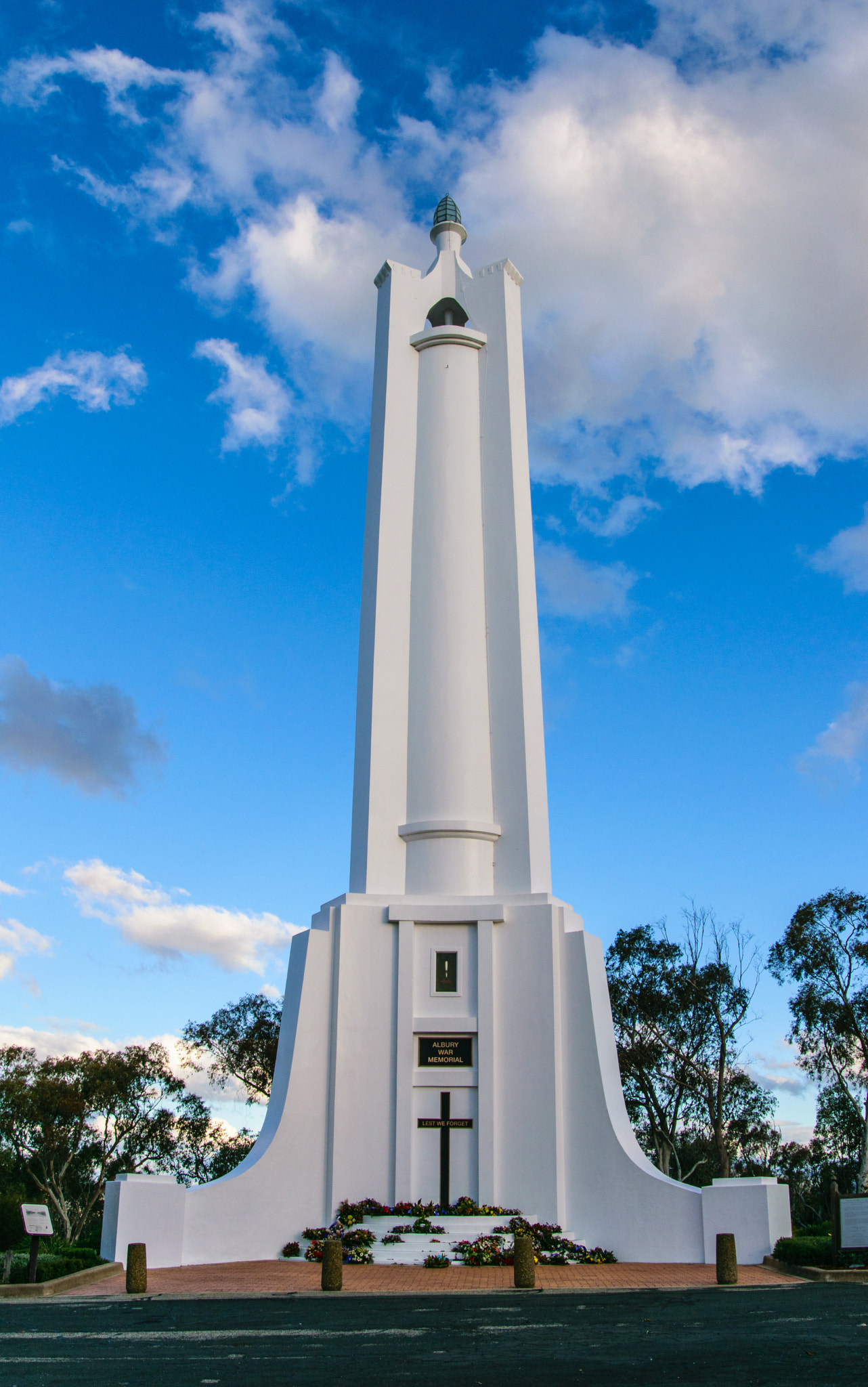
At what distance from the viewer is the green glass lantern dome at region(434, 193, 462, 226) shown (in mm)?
28438

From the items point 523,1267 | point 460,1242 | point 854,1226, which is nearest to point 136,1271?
point 523,1267

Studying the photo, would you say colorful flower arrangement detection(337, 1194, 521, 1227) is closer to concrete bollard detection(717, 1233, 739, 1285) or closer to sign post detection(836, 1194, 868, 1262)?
concrete bollard detection(717, 1233, 739, 1285)

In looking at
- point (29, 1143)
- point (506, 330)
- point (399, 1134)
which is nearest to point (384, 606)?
point (506, 330)

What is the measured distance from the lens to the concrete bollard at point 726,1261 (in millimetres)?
14750

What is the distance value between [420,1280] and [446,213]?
939 inches

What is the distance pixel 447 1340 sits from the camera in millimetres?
9875

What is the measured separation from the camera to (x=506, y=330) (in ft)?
85.9

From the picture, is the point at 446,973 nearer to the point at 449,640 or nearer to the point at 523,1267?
the point at 523,1267

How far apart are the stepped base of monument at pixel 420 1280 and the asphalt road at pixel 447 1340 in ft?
2.46

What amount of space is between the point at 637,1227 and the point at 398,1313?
25.4ft

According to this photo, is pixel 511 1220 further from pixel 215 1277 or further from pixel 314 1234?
pixel 215 1277

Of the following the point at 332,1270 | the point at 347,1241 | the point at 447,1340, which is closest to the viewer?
the point at 447,1340

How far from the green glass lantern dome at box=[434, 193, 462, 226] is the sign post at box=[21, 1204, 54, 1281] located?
23.3 m

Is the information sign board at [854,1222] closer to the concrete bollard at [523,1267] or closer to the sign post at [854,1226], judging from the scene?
the sign post at [854,1226]
